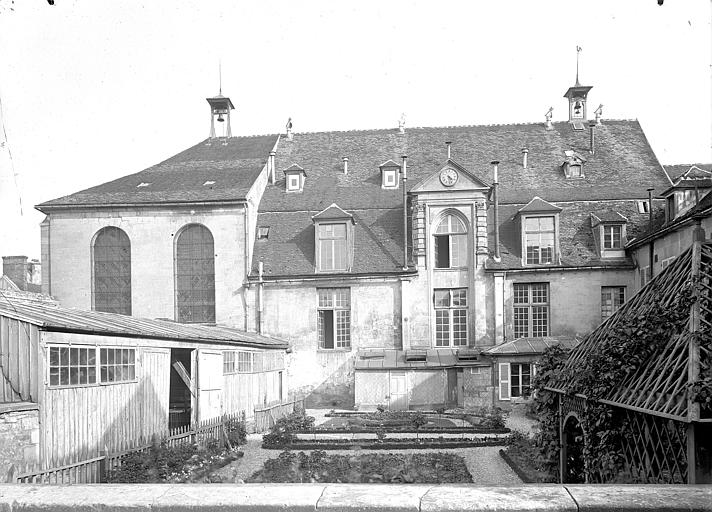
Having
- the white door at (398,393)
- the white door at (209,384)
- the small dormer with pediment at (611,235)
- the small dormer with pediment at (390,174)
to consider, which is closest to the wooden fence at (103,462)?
the white door at (209,384)

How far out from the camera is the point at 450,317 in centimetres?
3127

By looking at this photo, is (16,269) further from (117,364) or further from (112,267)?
(117,364)

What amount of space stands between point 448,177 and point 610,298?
8559mm

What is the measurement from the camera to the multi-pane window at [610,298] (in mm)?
30281

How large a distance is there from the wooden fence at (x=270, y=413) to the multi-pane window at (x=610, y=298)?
13.4 m

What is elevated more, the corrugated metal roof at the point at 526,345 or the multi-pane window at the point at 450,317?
the multi-pane window at the point at 450,317

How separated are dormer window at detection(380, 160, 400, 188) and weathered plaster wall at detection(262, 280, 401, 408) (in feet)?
18.5

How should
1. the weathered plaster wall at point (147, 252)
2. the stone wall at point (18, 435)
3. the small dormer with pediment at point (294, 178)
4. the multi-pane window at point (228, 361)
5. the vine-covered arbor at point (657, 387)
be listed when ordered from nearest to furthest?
the vine-covered arbor at point (657, 387), the stone wall at point (18, 435), the multi-pane window at point (228, 361), the weathered plaster wall at point (147, 252), the small dormer with pediment at point (294, 178)

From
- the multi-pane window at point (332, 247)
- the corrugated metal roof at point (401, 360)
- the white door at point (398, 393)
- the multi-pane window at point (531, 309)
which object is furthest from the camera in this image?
the multi-pane window at point (332, 247)

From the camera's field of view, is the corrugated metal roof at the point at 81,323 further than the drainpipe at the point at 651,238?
No

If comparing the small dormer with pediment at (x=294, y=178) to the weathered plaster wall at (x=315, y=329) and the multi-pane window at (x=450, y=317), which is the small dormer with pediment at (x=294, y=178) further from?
the multi-pane window at (x=450, y=317)

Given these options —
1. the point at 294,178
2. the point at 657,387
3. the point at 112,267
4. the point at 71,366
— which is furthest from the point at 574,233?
the point at 657,387

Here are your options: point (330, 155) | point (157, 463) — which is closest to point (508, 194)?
point (330, 155)

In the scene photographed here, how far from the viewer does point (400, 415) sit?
83.6ft
